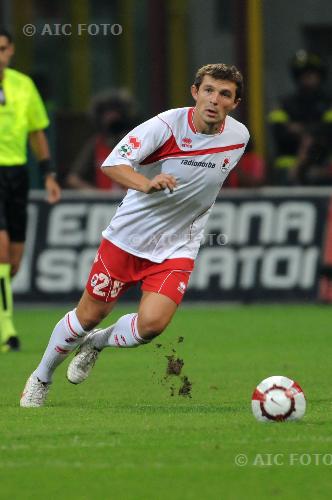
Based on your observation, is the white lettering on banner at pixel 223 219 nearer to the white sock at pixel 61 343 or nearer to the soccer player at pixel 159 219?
the soccer player at pixel 159 219

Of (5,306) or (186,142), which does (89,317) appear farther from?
(5,306)

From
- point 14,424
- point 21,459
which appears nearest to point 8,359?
point 14,424

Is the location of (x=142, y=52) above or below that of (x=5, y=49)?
below

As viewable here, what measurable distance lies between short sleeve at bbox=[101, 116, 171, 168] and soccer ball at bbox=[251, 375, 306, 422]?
58.9 inches

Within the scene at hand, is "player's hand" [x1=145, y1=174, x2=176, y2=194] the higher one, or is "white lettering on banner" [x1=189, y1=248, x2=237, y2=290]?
"player's hand" [x1=145, y1=174, x2=176, y2=194]

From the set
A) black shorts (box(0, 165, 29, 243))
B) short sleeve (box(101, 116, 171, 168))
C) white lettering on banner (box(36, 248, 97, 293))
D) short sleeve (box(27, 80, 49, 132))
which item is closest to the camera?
short sleeve (box(101, 116, 171, 168))

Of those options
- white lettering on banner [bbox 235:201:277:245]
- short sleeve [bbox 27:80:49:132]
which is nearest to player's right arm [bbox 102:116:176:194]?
short sleeve [bbox 27:80:49:132]

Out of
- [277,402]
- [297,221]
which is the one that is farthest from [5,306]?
[297,221]

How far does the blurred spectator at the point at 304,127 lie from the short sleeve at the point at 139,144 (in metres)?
8.84

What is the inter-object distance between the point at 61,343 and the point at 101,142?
8.68m

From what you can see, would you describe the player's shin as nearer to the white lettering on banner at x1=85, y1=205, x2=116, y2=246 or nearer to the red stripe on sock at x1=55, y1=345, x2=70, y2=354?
the red stripe on sock at x1=55, y1=345, x2=70, y2=354

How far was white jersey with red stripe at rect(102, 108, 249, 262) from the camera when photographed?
28.1 feet

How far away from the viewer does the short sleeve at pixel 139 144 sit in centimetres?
839

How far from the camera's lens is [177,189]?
8641mm
